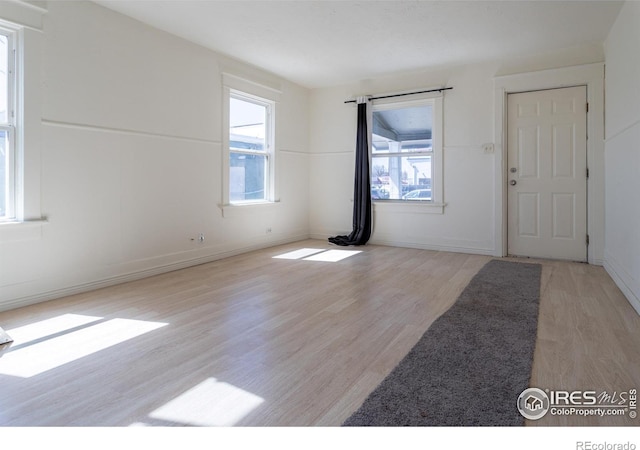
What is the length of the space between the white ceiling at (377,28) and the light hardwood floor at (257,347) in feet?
8.41

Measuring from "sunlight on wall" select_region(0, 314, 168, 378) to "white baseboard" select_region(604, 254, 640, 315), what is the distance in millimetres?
3441

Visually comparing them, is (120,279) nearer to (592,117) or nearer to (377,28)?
(377,28)

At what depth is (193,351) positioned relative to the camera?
218 cm

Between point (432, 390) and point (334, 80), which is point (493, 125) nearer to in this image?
point (334, 80)

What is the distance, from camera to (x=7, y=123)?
2.97 m

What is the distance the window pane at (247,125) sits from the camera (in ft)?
16.8

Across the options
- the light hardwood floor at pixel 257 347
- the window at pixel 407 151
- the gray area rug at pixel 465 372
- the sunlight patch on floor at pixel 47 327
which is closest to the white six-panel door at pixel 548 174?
the window at pixel 407 151

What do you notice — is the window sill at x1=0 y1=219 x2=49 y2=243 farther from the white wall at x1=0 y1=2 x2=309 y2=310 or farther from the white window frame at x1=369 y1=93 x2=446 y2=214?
the white window frame at x1=369 y1=93 x2=446 y2=214

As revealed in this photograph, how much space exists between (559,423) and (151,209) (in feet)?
12.5

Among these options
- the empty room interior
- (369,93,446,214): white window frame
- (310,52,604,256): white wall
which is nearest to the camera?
the empty room interior

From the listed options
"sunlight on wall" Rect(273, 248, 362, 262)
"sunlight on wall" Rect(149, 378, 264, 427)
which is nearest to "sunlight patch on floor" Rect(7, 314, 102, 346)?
"sunlight on wall" Rect(149, 378, 264, 427)

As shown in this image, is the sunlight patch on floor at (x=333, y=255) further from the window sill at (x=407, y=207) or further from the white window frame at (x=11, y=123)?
the white window frame at (x=11, y=123)

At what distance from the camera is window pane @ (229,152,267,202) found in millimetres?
5176

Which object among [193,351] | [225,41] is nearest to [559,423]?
[193,351]
